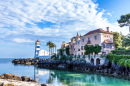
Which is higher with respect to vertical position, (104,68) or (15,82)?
(15,82)

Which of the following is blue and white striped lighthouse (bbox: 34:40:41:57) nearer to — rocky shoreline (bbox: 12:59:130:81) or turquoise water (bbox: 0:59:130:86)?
rocky shoreline (bbox: 12:59:130:81)

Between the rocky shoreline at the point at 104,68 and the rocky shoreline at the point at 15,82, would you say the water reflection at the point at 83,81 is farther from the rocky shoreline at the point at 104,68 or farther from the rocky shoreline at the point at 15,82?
the rocky shoreline at the point at 15,82

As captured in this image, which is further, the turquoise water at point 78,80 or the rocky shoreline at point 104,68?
the rocky shoreline at point 104,68

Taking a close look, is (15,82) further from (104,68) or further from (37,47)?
(37,47)

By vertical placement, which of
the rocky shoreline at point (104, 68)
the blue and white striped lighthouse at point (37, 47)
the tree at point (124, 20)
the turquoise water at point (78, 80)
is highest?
the tree at point (124, 20)

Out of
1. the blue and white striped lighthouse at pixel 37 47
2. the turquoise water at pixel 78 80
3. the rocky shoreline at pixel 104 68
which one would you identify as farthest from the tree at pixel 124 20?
the blue and white striped lighthouse at pixel 37 47

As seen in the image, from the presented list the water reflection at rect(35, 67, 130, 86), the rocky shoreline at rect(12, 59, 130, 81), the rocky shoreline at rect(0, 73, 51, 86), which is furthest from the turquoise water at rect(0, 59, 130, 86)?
the rocky shoreline at rect(0, 73, 51, 86)

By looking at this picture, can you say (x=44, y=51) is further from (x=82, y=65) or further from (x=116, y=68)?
(x=116, y=68)

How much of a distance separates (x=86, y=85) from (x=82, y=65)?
17446 millimetres

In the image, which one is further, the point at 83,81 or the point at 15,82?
the point at 83,81

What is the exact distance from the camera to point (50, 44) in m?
69.8

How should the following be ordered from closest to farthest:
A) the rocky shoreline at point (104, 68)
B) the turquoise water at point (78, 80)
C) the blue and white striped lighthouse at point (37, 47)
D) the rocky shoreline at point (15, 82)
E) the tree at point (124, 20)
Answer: the rocky shoreline at point (15, 82), the turquoise water at point (78, 80), the rocky shoreline at point (104, 68), the tree at point (124, 20), the blue and white striped lighthouse at point (37, 47)

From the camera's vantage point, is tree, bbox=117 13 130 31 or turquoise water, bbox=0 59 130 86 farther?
tree, bbox=117 13 130 31

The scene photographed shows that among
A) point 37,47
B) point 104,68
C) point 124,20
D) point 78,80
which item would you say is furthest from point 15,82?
point 37,47
